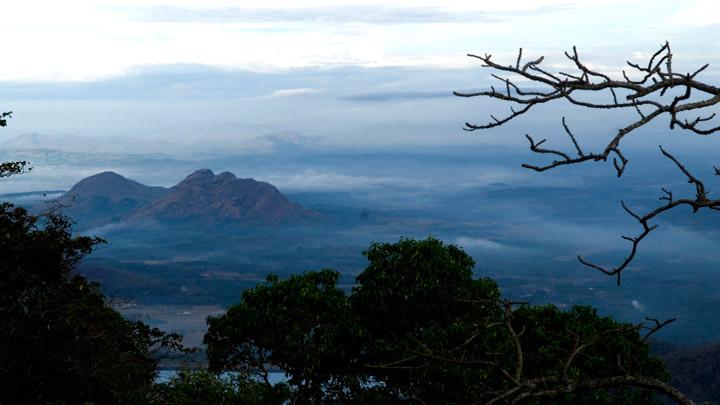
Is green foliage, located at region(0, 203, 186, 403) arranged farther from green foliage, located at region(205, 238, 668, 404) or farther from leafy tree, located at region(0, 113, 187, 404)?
green foliage, located at region(205, 238, 668, 404)

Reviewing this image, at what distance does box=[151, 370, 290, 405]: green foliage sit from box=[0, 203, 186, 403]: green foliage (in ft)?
2.99

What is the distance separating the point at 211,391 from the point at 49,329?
18.9 feet

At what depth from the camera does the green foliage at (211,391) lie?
2381 centimetres

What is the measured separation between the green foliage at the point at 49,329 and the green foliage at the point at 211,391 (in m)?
0.91

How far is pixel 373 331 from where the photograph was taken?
1198 inches

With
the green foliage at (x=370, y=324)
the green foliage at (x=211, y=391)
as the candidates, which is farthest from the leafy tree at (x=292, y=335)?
the green foliage at (x=211, y=391)

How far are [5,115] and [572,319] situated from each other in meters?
20.1

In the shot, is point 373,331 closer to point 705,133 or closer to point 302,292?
point 302,292

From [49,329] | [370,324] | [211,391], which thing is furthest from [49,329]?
[370,324]

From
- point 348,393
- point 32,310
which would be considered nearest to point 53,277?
point 32,310

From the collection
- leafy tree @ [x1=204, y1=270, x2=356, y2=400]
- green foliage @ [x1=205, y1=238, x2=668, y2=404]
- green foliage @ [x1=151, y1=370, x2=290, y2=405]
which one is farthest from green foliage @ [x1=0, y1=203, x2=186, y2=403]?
green foliage @ [x1=205, y1=238, x2=668, y2=404]

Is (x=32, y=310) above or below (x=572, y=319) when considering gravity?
above

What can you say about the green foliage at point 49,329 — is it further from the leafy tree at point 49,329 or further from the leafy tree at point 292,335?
the leafy tree at point 292,335

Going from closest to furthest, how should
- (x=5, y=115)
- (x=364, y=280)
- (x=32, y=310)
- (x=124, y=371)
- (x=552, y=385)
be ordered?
(x=552, y=385), (x=32, y=310), (x=124, y=371), (x=5, y=115), (x=364, y=280)
